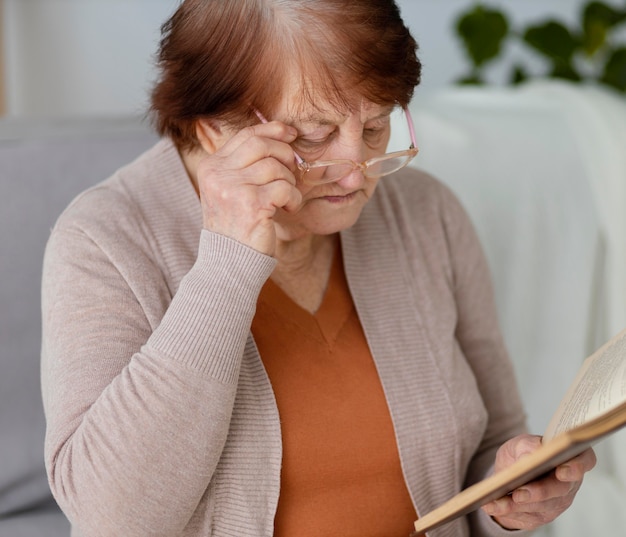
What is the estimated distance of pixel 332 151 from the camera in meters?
1.07

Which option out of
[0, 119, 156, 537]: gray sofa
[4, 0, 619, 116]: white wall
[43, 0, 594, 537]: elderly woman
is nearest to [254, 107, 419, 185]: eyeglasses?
[43, 0, 594, 537]: elderly woman

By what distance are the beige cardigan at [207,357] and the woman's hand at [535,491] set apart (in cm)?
8

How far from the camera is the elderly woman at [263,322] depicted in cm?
98

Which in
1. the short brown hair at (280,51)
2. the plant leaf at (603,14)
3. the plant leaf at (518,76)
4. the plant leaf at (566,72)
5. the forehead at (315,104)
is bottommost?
the plant leaf at (518,76)

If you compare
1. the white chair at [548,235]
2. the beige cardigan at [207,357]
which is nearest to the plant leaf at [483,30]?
the white chair at [548,235]

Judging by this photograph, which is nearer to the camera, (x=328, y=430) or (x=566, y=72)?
(x=328, y=430)

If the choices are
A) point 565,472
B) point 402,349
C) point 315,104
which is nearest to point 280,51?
point 315,104

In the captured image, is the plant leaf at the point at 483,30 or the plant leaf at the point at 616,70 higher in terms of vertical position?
the plant leaf at the point at 483,30

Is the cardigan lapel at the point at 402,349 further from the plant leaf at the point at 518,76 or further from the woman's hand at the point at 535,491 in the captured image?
the plant leaf at the point at 518,76

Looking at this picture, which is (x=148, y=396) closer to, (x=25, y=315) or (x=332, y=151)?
(x=332, y=151)

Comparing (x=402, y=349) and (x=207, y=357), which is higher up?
(x=207, y=357)

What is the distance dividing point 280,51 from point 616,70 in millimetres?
1744

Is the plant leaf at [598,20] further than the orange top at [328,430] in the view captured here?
Yes

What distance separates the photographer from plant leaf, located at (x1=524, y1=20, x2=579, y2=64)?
2.41 metres
